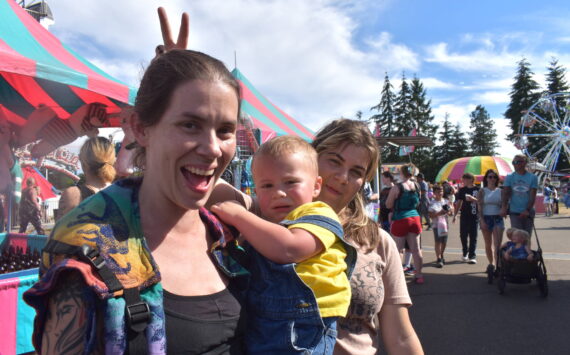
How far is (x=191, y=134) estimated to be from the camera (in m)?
1.18

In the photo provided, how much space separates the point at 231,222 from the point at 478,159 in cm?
4057

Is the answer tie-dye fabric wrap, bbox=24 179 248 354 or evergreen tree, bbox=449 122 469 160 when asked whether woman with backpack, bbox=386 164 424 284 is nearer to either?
tie-dye fabric wrap, bbox=24 179 248 354

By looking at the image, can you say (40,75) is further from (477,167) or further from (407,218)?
(477,167)

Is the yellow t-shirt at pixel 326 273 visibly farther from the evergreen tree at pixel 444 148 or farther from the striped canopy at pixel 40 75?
the evergreen tree at pixel 444 148

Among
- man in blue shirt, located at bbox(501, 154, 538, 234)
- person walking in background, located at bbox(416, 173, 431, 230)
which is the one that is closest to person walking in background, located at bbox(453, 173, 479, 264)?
man in blue shirt, located at bbox(501, 154, 538, 234)

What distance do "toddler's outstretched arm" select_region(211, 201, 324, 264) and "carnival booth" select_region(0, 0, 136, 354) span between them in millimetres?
1822

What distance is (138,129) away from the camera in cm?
128

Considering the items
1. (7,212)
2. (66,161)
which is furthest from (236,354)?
(66,161)

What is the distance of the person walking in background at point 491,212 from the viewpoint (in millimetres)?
7254

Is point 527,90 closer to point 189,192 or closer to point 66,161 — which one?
point 66,161

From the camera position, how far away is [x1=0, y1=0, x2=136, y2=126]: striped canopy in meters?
4.11

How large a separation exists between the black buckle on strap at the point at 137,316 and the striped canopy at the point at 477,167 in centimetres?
3762

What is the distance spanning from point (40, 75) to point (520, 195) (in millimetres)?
7528

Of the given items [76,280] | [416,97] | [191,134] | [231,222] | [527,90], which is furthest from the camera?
[416,97]
